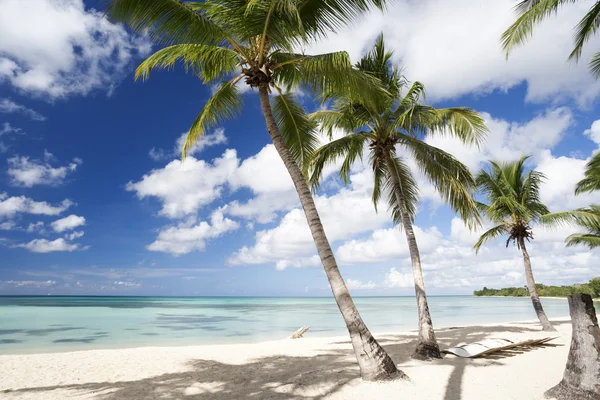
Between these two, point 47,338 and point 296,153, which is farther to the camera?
point 47,338

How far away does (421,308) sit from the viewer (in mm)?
8320

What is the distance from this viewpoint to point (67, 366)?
8.73m

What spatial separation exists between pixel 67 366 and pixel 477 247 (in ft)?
51.8

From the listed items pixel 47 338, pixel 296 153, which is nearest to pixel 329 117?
pixel 296 153

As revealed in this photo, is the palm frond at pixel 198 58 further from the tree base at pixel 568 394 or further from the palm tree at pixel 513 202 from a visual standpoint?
the palm tree at pixel 513 202

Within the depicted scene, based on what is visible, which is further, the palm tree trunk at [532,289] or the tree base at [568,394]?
the palm tree trunk at [532,289]

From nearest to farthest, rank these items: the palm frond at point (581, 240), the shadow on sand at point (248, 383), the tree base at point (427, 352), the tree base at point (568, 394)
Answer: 1. the tree base at point (568, 394)
2. the shadow on sand at point (248, 383)
3. the tree base at point (427, 352)
4. the palm frond at point (581, 240)

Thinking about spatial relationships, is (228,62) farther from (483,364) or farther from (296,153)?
(483,364)

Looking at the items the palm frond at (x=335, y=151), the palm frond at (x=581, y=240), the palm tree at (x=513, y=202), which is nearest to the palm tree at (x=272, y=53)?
the palm frond at (x=335, y=151)

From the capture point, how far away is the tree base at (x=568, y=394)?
4.51 m

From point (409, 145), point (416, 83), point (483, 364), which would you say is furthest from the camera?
point (409, 145)

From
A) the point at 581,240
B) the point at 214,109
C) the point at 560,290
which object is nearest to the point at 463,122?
the point at 214,109

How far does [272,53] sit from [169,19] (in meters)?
1.97

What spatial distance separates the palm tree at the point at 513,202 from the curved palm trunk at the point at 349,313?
418 inches
